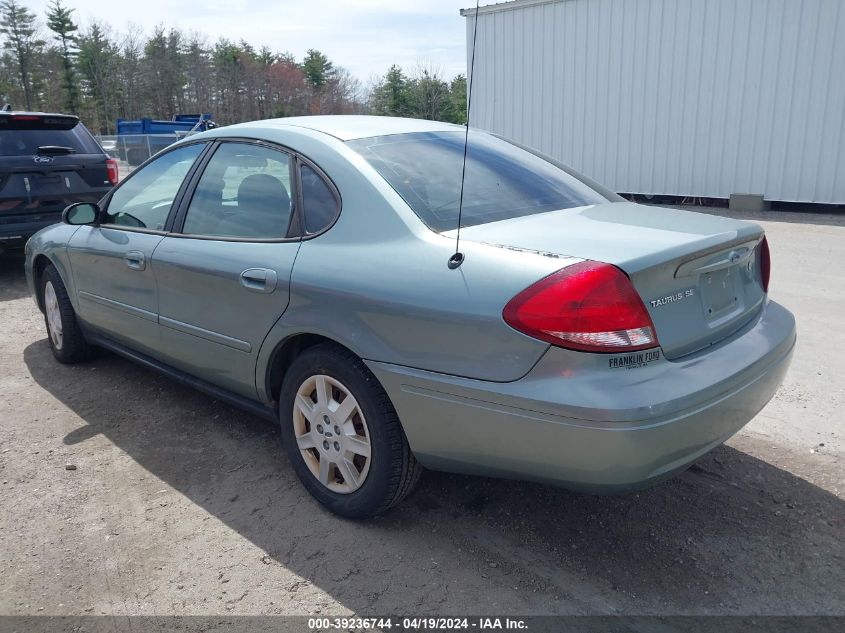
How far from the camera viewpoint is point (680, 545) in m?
2.71

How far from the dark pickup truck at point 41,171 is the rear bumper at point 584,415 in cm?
624

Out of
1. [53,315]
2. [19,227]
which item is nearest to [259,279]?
[53,315]

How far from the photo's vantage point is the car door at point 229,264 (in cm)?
303

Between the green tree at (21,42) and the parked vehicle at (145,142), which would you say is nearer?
the parked vehicle at (145,142)

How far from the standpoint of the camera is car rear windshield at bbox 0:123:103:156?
7.29 metres

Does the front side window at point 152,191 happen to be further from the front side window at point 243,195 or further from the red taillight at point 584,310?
the red taillight at point 584,310

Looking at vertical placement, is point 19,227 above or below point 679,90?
below

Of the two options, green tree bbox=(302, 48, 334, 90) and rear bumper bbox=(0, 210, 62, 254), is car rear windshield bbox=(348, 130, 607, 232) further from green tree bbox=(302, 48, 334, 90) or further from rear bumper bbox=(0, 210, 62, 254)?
green tree bbox=(302, 48, 334, 90)

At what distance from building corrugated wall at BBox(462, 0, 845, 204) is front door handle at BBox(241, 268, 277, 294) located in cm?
1113

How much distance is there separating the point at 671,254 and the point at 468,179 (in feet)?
3.22

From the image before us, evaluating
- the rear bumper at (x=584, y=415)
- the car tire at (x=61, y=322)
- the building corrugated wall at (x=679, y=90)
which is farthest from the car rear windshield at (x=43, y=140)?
the building corrugated wall at (x=679, y=90)

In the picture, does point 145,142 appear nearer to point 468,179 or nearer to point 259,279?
point 259,279

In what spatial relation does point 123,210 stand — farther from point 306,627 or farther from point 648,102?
point 648,102

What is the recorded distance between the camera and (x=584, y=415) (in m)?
2.13
